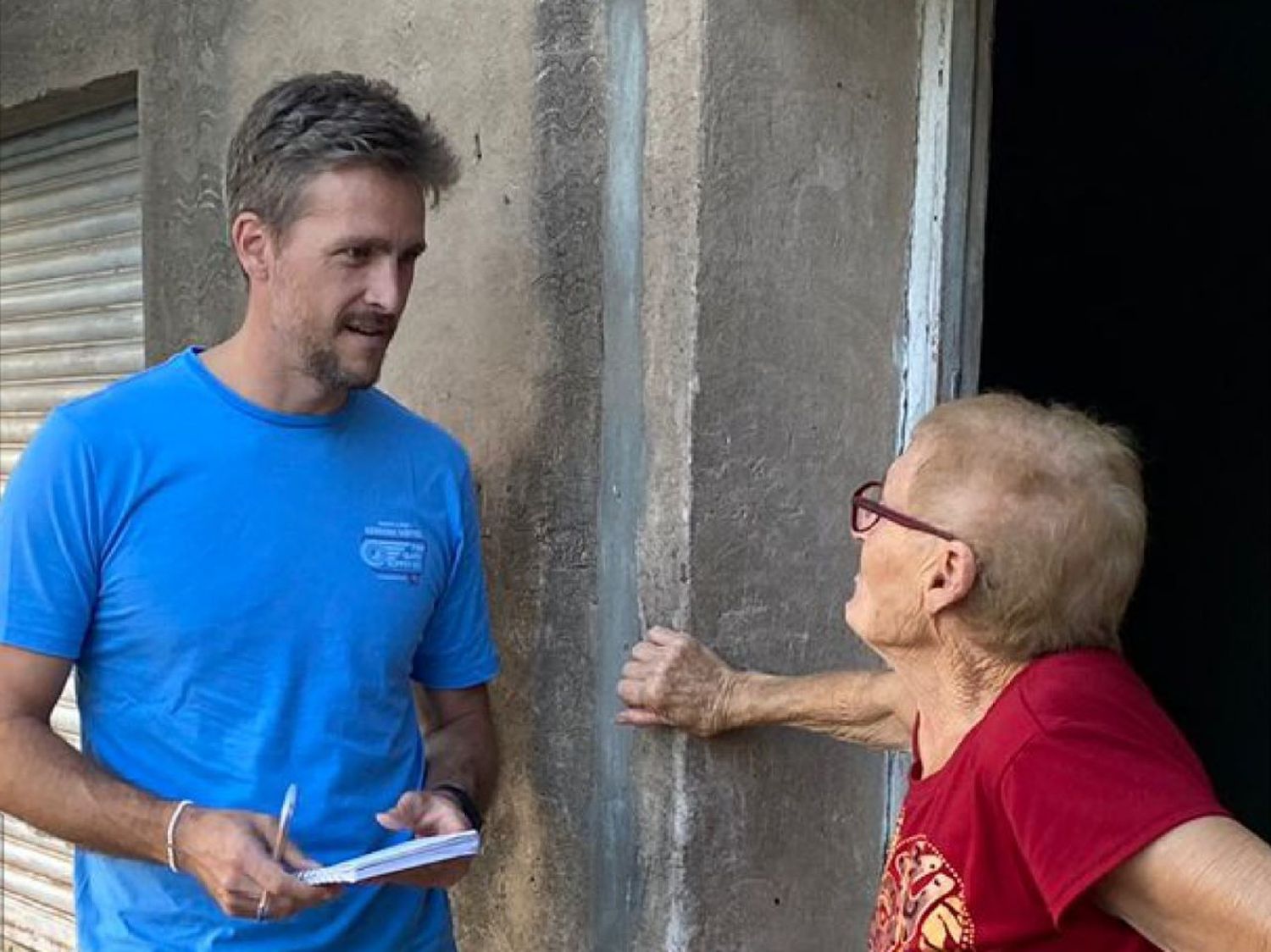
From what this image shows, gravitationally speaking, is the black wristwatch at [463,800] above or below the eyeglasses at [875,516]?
below

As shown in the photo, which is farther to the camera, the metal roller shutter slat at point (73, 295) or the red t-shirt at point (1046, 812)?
the metal roller shutter slat at point (73, 295)

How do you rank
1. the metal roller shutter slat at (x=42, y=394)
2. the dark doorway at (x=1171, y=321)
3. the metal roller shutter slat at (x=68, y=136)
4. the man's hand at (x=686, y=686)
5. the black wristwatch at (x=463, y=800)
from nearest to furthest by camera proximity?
the black wristwatch at (x=463, y=800)
the man's hand at (x=686, y=686)
the metal roller shutter slat at (x=68, y=136)
the metal roller shutter slat at (x=42, y=394)
the dark doorway at (x=1171, y=321)

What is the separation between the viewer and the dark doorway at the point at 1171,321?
5480 millimetres

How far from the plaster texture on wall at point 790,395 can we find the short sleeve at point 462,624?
0.35 meters

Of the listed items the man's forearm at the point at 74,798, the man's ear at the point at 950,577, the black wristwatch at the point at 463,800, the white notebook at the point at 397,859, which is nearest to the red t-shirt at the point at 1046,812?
the man's ear at the point at 950,577

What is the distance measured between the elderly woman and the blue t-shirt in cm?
74

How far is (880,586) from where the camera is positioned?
79.3 inches

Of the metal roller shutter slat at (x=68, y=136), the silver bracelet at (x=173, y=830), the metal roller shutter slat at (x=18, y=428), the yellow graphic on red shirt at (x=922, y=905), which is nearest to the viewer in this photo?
the yellow graphic on red shirt at (x=922, y=905)

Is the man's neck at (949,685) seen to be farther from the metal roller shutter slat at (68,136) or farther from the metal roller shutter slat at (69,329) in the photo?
the metal roller shutter slat at (68,136)

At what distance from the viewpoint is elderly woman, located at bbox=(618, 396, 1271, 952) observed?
1673 millimetres

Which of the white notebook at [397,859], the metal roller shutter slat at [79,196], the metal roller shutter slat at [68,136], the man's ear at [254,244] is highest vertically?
the metal roller shutter slat at [68,136]

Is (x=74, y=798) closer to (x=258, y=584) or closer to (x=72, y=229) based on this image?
(x=258, y=584)

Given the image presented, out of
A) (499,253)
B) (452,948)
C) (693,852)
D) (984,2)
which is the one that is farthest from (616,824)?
(984,2)

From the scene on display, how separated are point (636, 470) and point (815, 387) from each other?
0.32 metres
